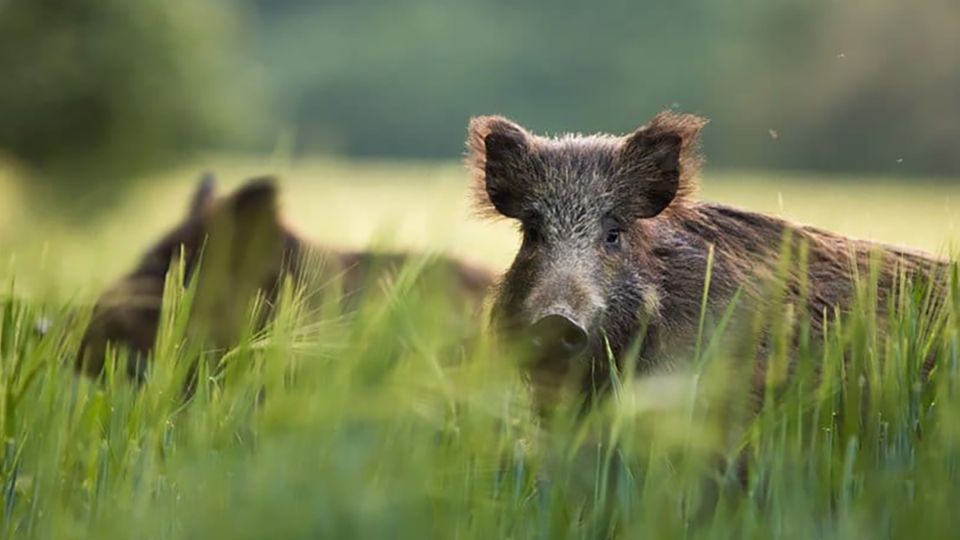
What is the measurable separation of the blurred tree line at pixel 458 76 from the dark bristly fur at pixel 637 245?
1.67 ft

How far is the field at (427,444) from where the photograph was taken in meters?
3.10

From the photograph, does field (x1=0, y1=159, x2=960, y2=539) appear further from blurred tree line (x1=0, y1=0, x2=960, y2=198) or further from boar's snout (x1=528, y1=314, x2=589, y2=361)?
blurred tree line (x1=0, y1=0, x2=960, y2=198)

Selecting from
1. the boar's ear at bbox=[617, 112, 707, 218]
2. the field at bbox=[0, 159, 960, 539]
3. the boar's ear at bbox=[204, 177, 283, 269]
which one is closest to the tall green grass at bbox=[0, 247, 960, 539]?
the field at bbox=[0, 159, 960, 539]

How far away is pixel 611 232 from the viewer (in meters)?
4.87

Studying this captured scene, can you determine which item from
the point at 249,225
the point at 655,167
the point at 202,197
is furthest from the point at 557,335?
the point at 202,197

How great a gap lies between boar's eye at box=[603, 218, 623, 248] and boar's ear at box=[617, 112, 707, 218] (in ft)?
0.24

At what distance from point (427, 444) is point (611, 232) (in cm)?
168

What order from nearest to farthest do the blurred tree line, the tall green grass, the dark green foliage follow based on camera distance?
the tall green grass
the dark green foliage
the blurred tree line

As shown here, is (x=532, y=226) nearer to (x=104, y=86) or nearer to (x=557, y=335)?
(x=557, y=335)

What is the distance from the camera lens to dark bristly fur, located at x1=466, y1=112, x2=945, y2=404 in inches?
186

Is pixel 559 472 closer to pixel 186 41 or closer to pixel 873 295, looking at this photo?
pixel 873 295

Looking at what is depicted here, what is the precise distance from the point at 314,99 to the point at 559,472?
59.7 meters

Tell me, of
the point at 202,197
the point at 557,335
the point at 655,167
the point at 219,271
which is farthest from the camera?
the point at 202,197

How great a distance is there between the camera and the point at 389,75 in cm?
6825
